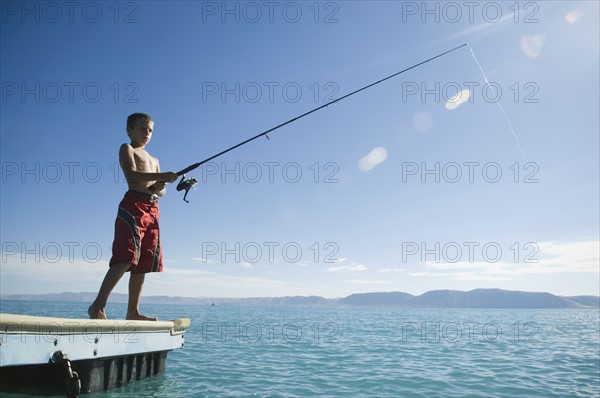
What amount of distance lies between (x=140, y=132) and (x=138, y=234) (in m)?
1.23

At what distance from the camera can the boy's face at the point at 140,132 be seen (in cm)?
445

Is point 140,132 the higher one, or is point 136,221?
point 140,132

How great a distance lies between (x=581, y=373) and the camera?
9.85m

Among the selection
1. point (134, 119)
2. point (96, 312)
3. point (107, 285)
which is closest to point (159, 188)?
point (134, 119)

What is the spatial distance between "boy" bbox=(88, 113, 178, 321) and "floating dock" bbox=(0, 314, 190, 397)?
333 mm

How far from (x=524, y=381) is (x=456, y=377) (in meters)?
1.49

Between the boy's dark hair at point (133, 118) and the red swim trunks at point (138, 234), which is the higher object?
the boy's dark hair at point (133, 118)

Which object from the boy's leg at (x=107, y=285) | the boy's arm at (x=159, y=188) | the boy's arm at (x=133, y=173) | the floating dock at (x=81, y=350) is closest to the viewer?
the floating dock at (x=81, y=350)

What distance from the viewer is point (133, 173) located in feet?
13.4

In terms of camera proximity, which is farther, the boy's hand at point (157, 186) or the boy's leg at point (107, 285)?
the boy's hand at point (157, 186)

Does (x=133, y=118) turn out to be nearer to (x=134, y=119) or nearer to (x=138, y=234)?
(x=134, y=119)

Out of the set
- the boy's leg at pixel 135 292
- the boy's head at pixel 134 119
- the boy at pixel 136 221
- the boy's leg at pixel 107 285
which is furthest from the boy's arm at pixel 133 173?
the boy's leg at pixel 135 292

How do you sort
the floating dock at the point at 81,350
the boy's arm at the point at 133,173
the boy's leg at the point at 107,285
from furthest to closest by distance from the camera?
the boy's arm at the point at 133,173
the boy's leg at the point at 107,285
the floating dock at the point at 81,350

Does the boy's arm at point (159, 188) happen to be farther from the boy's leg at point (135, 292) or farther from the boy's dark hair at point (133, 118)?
the boy's leg at point (135, 292)
